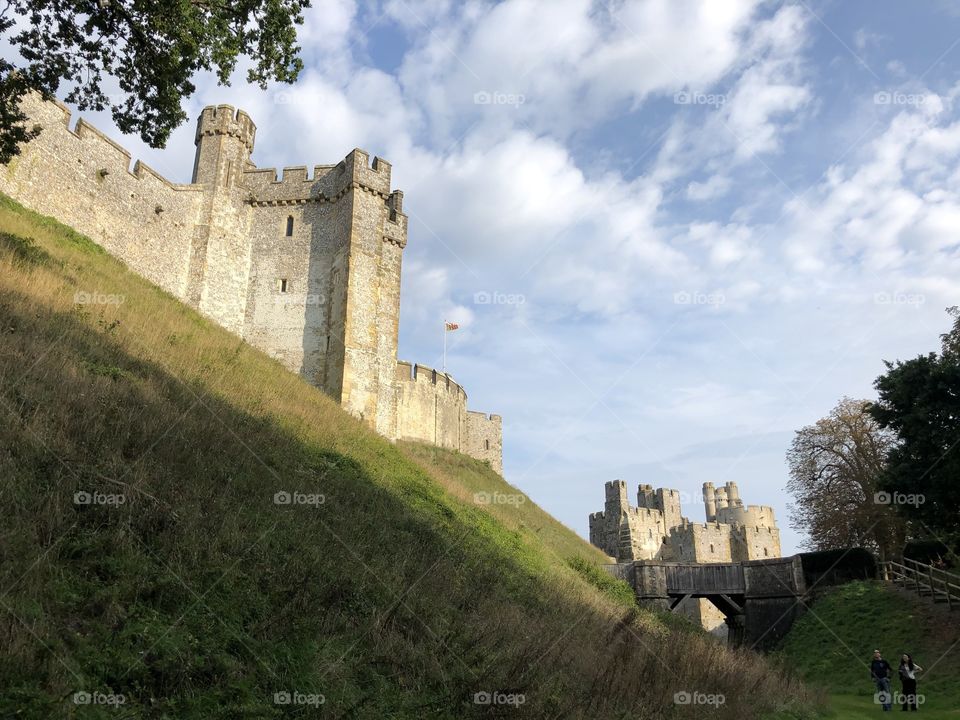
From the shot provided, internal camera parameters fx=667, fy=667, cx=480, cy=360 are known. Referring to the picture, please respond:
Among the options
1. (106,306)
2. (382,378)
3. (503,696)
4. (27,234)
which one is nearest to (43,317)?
(106,306)

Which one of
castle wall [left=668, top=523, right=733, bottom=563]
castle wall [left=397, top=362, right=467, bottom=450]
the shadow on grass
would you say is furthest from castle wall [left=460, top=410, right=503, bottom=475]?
the shadow on grass

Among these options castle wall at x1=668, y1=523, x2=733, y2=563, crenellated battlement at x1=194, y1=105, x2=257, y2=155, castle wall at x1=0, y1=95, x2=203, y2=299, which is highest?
crenellated battlement at x1=194, y1=105, x2=257, y2=155

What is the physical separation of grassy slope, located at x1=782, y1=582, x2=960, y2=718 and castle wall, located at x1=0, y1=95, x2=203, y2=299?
26.9 m

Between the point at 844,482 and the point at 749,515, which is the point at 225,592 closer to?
the point at 844,482

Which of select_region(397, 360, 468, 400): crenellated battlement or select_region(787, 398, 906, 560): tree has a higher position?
select_region(397, 360, 468, 400): crenellated battlement

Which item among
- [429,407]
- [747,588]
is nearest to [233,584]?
[747,588]

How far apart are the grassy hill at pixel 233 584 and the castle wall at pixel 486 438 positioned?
34.8m

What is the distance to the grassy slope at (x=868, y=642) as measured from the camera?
1694 cm

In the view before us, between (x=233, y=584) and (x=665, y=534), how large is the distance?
54.4 meters

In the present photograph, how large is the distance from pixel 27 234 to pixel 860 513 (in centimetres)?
3636

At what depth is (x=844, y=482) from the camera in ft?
113

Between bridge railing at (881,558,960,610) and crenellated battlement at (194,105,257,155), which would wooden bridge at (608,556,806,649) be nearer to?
bridge railing at (881,558,960,610)

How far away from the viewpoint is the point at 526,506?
39.7 m

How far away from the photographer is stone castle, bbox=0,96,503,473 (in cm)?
2642
